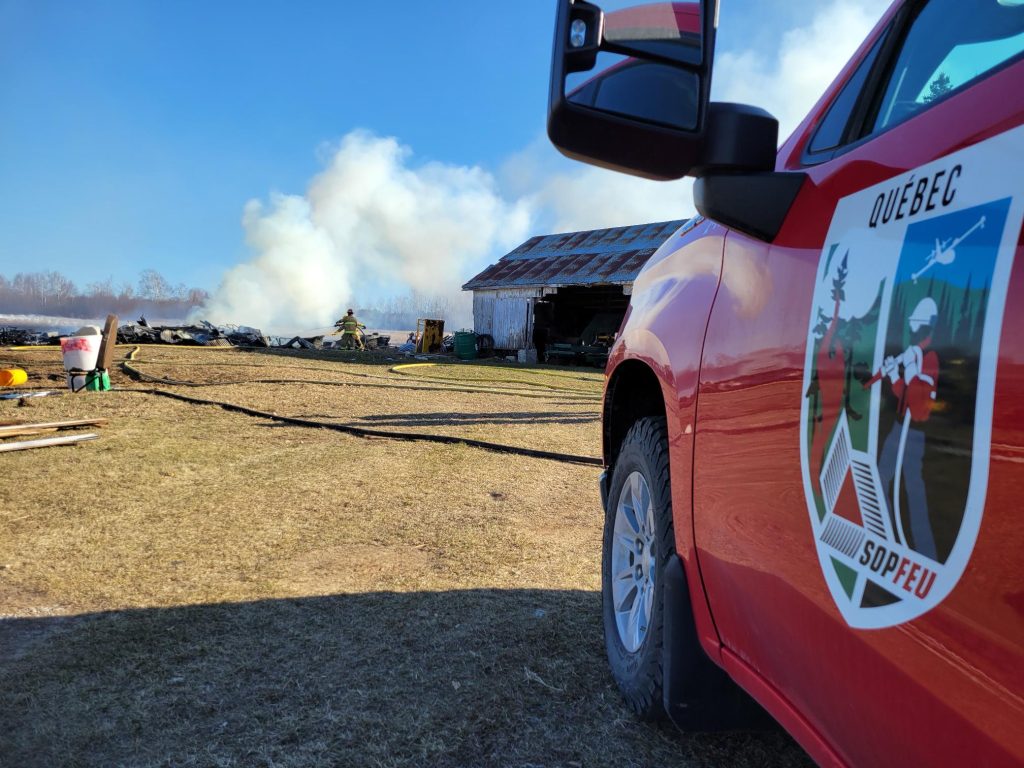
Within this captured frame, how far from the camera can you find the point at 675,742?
2096 millimetres

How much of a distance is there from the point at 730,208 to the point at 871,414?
578 mm

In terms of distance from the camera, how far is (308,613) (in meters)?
2.96

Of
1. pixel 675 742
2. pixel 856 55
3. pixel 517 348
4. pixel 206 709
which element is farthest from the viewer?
pixel 517 348

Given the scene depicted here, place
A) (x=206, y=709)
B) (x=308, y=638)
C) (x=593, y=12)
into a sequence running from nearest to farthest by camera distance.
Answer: (x=593, y=12) < (x=206, y=709) < (x=308, y=638)

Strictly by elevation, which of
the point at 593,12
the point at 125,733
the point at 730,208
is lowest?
the point at 125,733

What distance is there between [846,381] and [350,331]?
87.4 ft

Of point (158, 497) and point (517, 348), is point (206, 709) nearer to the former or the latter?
point (158, 497)

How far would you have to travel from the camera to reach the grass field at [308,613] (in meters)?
2.09

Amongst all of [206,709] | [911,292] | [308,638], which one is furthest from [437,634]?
[911,292]

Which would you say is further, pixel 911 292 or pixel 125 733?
pixel 125 733

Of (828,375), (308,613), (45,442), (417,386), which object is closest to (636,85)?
(828,375)

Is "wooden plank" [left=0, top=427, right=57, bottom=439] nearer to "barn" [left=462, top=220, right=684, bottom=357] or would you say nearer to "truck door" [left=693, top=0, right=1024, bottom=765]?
"truck door" [left=693, top=0, right=1024, bottom=765]

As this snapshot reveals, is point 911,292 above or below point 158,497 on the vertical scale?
above

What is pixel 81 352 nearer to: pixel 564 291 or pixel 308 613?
pixel 308 613
